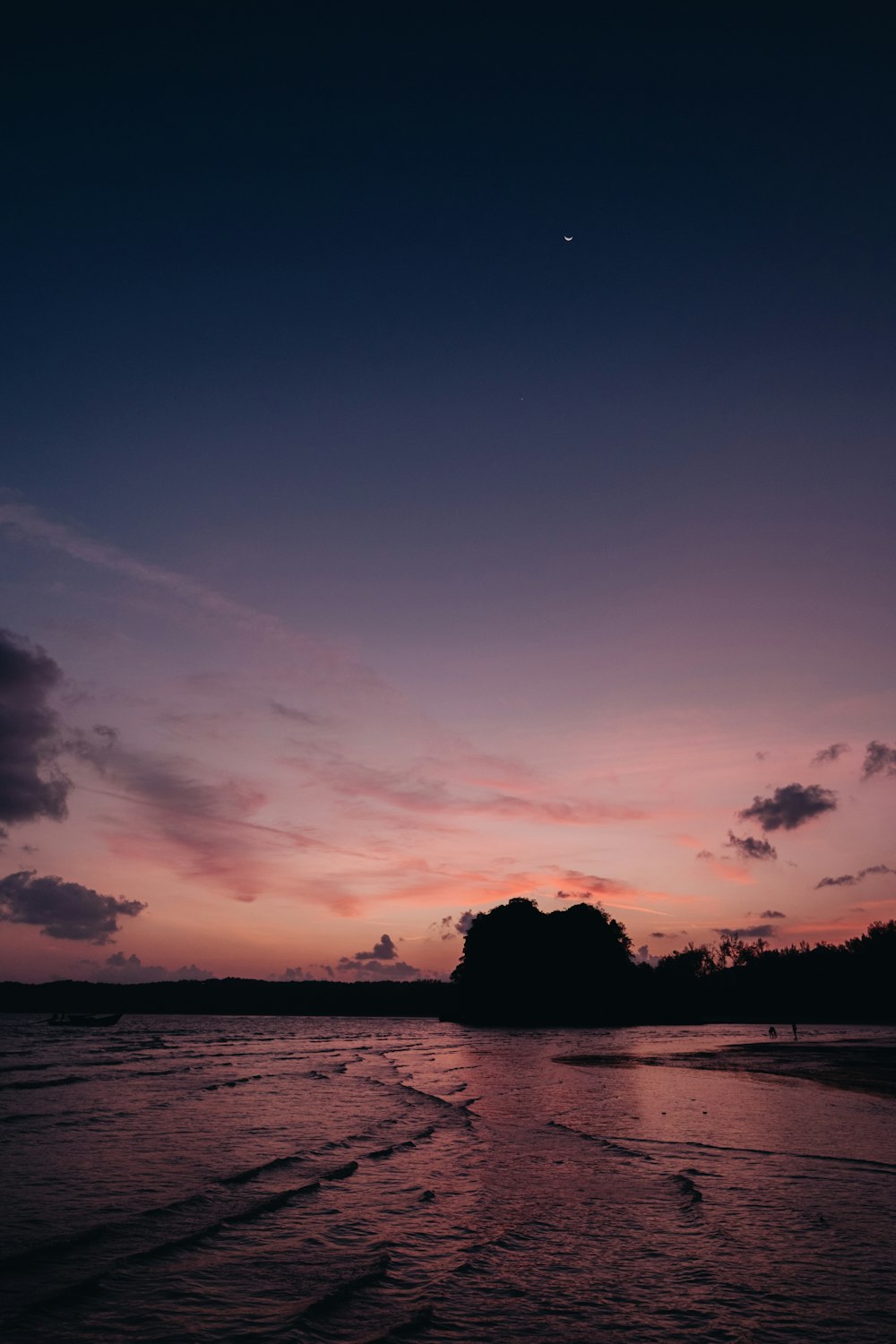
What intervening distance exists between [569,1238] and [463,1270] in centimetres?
221

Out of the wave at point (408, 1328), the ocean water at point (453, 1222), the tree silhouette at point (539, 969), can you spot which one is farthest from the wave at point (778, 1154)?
the tree silhouette at point (539, 969)

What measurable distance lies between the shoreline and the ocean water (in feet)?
32.5

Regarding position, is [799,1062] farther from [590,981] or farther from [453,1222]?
[590,981]

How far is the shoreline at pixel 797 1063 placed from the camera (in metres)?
38.1

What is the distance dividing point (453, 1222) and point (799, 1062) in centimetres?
4494

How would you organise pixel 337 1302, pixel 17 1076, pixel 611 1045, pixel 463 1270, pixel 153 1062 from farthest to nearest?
pixel 611 1045 → pixel 153 1062 → pixel 17 1076 → pixel 463 1270 → pixel 337 1302

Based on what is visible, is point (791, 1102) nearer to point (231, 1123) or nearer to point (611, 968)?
point (231, 1123)

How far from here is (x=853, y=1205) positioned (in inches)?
559

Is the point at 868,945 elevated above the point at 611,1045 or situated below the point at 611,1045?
above

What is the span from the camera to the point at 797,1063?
163 ft

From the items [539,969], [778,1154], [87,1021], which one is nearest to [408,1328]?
[778,1154]

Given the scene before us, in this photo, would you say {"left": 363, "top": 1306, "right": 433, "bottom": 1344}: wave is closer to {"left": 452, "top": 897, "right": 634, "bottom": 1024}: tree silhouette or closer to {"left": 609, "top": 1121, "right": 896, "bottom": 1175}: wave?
{"left": 609, "top": 1121, "right": 896, "bottom": 1175}: wave

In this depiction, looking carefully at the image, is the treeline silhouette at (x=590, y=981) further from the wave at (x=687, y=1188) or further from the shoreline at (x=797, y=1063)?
the wave at (x=687, y=1188)

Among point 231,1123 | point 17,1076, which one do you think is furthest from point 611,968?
point 231,1123
